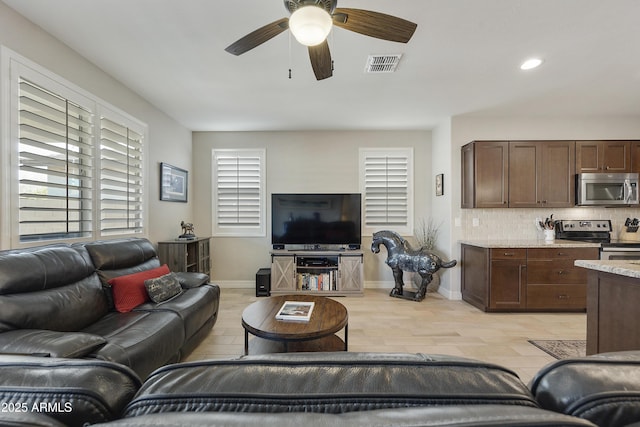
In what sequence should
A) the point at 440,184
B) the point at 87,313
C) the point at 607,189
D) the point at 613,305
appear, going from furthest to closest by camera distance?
the point at 440,184 < the point at 607,189 < the point at 87,313 < the point at 613,305

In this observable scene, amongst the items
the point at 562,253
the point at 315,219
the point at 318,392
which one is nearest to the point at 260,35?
the point at 318,392

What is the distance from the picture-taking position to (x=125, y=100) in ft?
9.96

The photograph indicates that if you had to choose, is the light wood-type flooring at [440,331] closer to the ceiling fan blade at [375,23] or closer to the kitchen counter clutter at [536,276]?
the kitchen counter clutter at [536,276]

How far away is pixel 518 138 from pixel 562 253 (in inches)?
66.5

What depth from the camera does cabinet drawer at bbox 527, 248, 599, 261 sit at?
3.33 metres

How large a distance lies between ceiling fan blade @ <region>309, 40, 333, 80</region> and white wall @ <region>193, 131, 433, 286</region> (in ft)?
8.47

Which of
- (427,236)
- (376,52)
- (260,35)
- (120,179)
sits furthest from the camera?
(427,236)

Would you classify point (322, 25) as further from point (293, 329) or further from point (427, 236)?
point (427, 236)

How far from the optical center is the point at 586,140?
12.4 feet

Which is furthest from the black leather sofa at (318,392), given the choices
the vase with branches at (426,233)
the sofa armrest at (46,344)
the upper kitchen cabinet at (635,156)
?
the upper kitchen cabinet at (635,156)

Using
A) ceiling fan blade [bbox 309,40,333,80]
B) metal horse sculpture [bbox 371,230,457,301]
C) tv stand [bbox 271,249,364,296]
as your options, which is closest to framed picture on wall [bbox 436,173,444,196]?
metal horse sculpture [bbox 371,230,457,301]

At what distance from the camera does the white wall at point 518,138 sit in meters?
3.93

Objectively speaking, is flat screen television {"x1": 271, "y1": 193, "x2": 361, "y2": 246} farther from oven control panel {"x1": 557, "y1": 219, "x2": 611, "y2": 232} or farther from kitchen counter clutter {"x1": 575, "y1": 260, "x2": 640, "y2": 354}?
oven control panel {"x1": 557, "y1": 219, "x2": 611, "y2": 232}

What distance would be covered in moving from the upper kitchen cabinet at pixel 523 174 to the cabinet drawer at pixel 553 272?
83 centimetres
